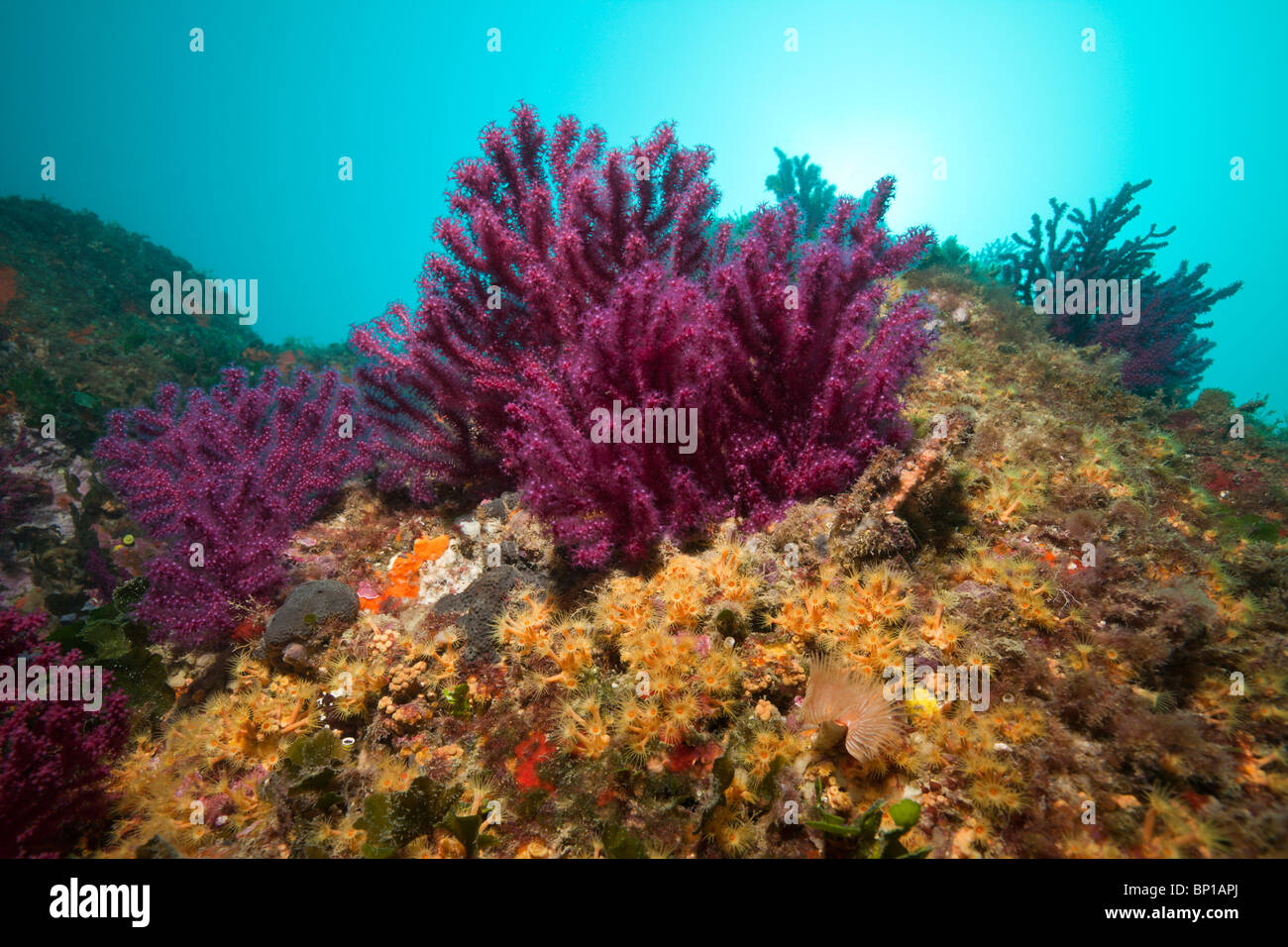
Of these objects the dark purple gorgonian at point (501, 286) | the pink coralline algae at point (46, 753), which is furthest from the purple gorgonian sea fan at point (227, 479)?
the pink coralline algae at point (46, 753)

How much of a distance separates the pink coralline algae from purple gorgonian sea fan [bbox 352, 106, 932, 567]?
2413 millimetres

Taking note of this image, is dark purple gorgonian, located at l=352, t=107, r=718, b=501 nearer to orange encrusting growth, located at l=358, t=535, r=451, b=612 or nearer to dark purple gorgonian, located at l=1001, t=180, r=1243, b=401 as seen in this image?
orange encrusting growth, located at l=358, t=535, r=451, b=612

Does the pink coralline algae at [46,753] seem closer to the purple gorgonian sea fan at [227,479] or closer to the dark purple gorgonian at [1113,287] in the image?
the purple gorgonian sea fan at [227,479]

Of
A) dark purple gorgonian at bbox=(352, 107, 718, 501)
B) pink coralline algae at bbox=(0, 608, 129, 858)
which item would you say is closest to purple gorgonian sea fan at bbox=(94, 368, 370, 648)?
dark purple gorgonian at bbox=(352, 107, 718, 501)

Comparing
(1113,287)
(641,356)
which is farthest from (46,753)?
(1113,287)

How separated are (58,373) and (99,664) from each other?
10555 mm

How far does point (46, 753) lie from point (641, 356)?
12.8 ft

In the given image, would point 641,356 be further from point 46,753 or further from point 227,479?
point 46,753

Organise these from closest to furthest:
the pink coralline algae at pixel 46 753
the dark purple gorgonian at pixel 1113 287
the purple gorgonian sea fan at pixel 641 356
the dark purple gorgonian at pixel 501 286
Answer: the pink coralline algae at pixel 46 753, the purple gorgonian sea fan at pixel 641 356, the dark purple gorgonian at pixel 501 286, the dark purple gorgonian at pixel 1113 287

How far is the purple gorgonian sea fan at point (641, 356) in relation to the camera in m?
3.26

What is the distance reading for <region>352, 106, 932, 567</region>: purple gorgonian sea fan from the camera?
3258 millimetres

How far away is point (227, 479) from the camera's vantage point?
4.32 meters

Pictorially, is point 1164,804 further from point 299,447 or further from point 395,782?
point 299,447

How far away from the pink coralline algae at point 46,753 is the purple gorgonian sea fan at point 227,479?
0.81m
